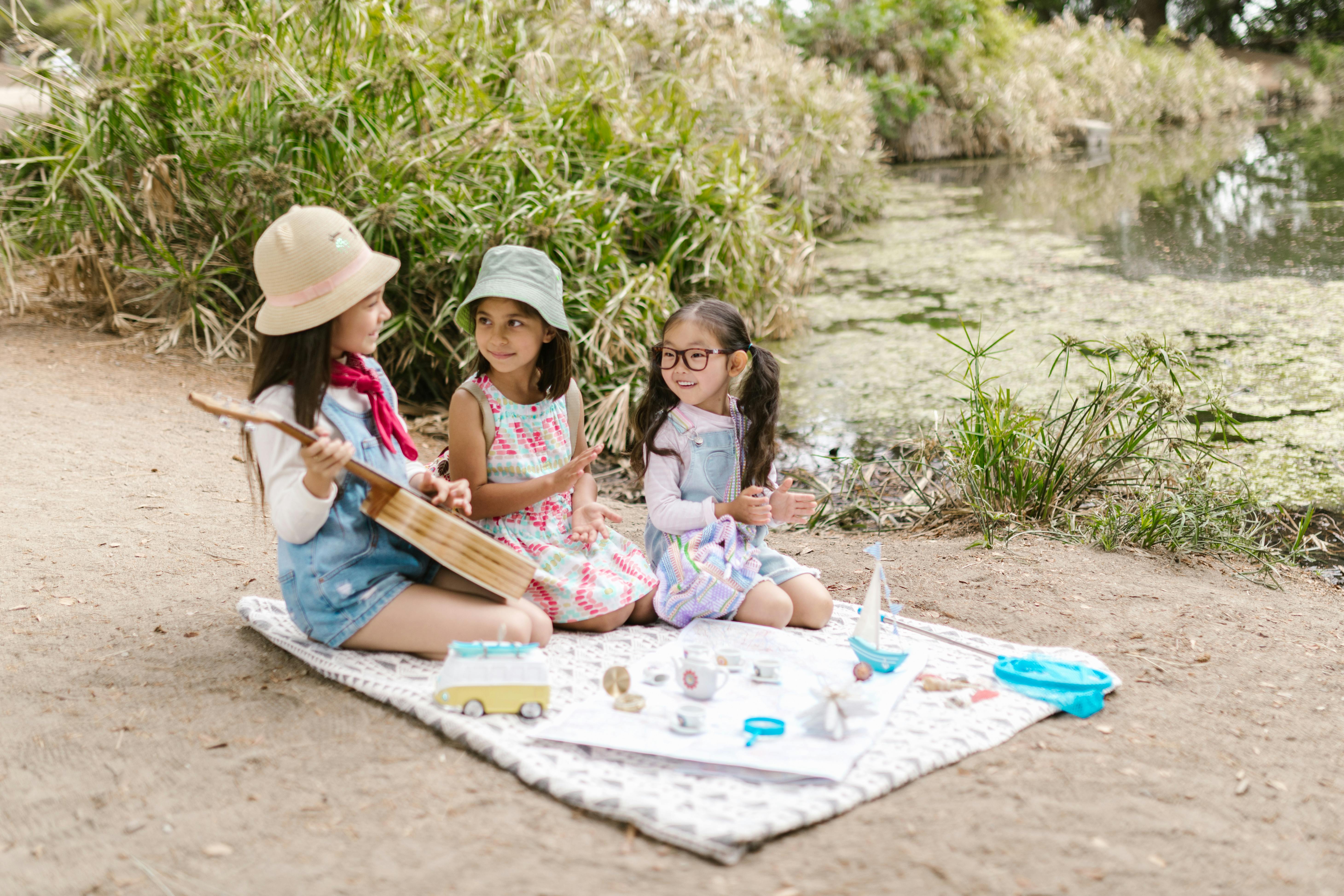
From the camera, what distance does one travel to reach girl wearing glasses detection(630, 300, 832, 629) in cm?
265

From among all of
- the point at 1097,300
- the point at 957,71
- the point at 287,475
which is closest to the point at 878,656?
the point at 287,475

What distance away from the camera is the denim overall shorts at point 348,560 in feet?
7.32

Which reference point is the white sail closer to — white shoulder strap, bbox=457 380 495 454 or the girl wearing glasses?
the girl wearing glasses

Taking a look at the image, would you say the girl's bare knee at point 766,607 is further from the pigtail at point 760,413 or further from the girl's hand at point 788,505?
the pigtail at point 760,413

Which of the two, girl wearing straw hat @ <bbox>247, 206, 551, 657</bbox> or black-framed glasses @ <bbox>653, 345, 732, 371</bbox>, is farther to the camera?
black-framed glasses @ <bbox>653, 345, 732, 371</bbox>

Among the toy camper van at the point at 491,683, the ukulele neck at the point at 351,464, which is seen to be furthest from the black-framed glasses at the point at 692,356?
the toy camper van at the point at 491,683

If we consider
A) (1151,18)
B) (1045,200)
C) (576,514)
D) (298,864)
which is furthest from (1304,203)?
(1151,18)

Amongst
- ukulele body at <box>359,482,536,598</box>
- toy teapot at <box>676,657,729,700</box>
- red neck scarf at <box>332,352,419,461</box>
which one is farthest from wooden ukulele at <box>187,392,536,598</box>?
toy teapot at <box>676,657,729,700</box>

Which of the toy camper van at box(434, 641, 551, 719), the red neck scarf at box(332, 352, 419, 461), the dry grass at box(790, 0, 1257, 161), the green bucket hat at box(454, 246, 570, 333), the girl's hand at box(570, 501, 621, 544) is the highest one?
the dry grass at box(790, 0, 1257, 161)

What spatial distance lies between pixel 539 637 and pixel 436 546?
0.35 m

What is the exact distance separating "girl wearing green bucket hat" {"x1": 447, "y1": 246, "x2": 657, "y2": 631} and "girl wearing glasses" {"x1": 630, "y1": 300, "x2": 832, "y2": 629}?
143 millimetres

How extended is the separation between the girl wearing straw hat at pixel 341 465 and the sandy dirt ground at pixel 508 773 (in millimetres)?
189

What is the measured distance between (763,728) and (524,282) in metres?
1.16

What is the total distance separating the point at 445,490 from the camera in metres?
2.29
